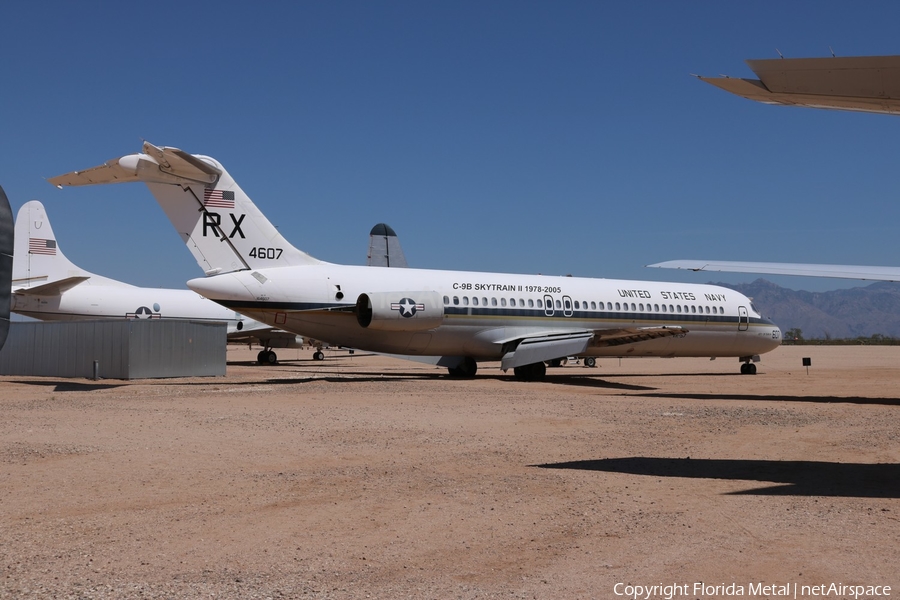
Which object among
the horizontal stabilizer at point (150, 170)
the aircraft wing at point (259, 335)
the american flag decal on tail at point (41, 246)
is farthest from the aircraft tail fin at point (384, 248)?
the horizontal stabilizer at point (150, 170)

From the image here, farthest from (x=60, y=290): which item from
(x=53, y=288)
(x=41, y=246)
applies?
(x=41, y=246)

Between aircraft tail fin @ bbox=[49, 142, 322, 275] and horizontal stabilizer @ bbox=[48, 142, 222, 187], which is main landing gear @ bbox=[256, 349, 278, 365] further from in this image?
horizontal stabilizer @ bbox=[48, 142, 222, 187]

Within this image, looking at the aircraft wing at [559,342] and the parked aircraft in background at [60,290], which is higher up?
the parked aircraft in background at [60,290]

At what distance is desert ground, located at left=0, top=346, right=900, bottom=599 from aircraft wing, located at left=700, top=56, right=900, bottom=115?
3.93m

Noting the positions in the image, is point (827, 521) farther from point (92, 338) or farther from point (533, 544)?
point (92, 338)

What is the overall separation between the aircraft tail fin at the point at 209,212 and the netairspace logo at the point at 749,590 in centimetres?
1822

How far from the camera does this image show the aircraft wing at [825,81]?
8.16m

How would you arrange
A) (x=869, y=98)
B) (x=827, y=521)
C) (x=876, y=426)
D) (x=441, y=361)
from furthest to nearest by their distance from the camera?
1. (x=441, y=361)
2. (x=876, y=426)
3. (x=869, y=98)
4. (x=827, y=521)

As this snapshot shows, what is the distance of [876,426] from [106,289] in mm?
32178

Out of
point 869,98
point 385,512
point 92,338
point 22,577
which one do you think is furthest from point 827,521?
point 92,338

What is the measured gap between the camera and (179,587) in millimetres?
4883

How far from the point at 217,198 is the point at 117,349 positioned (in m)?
6.72

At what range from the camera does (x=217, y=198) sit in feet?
72.0

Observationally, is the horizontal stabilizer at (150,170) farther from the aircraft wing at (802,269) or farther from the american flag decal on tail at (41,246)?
the american flag decal on tail at (41,246)
